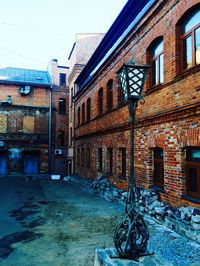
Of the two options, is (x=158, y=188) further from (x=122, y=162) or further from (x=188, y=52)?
(x=188, y=52)

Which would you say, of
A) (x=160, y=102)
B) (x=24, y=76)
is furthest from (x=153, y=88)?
(x=24, y=76)

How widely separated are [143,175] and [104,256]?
4.56 metres

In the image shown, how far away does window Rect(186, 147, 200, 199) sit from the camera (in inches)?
240

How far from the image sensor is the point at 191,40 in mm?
6453

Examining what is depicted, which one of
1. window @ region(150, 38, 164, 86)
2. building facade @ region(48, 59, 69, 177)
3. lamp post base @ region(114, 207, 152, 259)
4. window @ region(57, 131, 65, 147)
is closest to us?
lamp post base @ region(114, 207, 152, 259)

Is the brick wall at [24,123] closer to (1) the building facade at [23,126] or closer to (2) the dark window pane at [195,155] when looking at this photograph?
(1) the building facade at [23,126]

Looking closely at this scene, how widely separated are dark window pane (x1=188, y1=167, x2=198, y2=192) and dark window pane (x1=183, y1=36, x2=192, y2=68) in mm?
2582

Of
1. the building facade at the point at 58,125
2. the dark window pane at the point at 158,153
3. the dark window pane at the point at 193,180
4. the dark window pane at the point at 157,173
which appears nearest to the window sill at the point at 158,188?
the dark window pane at the point at 157,173

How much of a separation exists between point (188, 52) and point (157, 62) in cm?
165

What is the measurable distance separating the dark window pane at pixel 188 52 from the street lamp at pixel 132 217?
8.06 ft

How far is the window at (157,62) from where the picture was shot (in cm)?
795

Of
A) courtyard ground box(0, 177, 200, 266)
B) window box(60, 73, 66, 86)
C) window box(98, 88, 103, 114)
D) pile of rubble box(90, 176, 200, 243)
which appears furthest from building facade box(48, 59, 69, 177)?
pile of rubble box(90, 176, 200, 243)

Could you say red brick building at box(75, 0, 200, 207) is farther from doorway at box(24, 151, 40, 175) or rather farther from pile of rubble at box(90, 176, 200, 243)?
doorway at box(24, 151, 40, 175)

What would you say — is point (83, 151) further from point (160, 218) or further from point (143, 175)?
point (160, 218)
